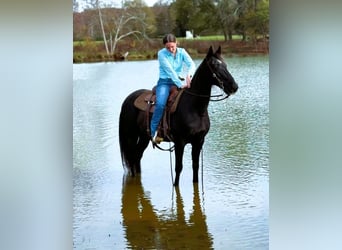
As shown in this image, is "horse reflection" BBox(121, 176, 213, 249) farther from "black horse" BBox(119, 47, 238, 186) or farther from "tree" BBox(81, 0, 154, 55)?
"tree" BBox(81, 0, 154, 55)

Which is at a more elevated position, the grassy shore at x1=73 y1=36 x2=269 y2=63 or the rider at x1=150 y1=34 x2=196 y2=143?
the grassy shore at x1=73 y1=36 x2=269 y2=63

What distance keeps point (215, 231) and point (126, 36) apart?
1.07 m

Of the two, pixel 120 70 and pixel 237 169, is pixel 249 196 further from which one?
pixel 120 70

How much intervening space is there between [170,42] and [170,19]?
0.11 m

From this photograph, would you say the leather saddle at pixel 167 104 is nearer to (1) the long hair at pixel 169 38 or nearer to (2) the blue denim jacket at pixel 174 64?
(2) the blue denim jacket at pixel 174 64

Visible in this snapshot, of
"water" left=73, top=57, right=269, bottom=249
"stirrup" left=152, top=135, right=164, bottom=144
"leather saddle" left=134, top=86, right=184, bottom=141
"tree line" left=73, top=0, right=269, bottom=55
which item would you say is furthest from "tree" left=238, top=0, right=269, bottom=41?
"stirrup" left=152, top=135, right=164, bottom=144

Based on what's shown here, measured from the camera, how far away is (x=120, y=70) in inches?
100

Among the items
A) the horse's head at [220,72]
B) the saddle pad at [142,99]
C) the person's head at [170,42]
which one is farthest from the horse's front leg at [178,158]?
the person's head at [170,42]

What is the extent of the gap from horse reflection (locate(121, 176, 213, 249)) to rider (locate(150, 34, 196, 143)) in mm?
461

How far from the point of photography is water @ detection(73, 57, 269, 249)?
252 centimetres

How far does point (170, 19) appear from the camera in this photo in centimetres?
254

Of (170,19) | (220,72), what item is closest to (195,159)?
(220,72)

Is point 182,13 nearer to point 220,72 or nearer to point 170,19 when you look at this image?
point 170,19

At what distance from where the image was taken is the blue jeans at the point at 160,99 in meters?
2.58
